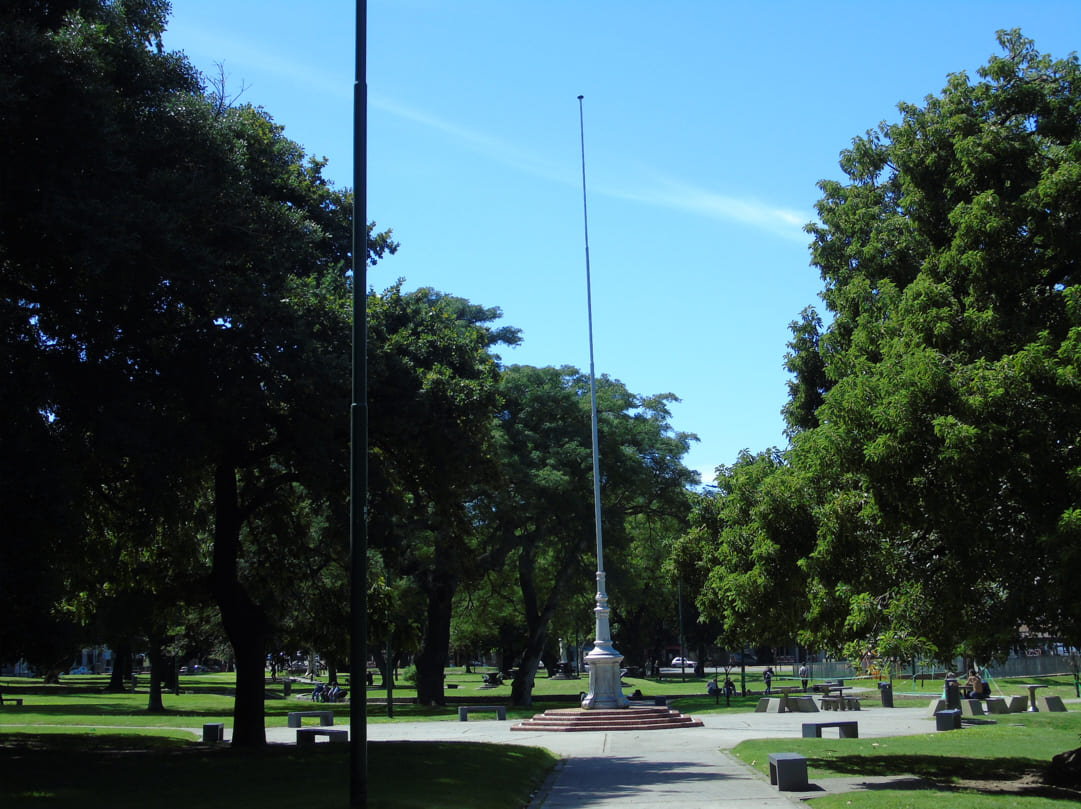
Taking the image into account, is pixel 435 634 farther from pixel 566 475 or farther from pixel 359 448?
pixel 359 448

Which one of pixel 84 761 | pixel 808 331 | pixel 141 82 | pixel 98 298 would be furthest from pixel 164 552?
pixel 808 331

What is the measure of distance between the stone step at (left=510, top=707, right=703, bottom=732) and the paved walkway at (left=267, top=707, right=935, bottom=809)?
86 cm

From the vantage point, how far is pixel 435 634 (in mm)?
44500

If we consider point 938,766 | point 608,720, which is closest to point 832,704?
point 608,720

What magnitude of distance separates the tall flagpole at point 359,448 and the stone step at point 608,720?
18832mm

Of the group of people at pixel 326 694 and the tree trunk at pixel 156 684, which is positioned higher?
the tree trunk at pixel 156 684

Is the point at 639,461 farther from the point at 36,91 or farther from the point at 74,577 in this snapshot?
the point at 36,91

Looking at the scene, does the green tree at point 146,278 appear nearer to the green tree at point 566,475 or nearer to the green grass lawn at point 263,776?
the green grass lawn at point 263,776

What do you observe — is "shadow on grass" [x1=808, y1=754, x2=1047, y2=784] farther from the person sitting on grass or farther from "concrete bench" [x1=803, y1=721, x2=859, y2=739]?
the person sitting on grass

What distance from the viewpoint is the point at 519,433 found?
42000 mm

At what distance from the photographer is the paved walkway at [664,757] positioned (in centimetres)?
1466

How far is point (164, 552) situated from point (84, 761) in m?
5.72

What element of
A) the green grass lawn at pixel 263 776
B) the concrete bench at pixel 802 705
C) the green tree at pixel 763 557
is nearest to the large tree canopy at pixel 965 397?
the green tree at pixel 763 557

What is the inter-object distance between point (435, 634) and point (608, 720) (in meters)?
16.1
